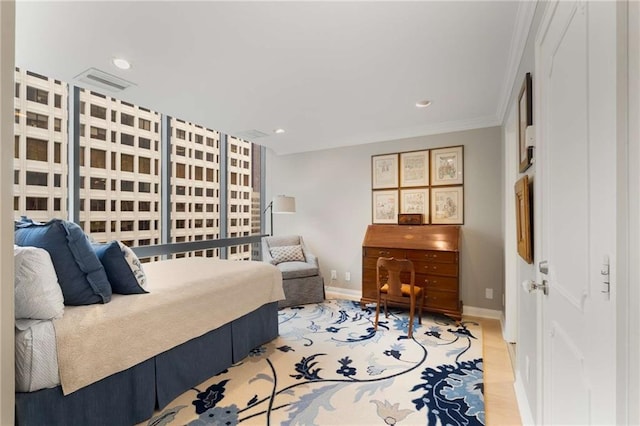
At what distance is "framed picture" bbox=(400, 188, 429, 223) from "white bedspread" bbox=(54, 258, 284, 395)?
2.10m

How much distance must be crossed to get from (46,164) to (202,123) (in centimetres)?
159

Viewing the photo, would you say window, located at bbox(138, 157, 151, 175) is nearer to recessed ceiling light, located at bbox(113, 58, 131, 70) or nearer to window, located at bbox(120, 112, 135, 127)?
window, located at bbox(120, 112, 135, 127)

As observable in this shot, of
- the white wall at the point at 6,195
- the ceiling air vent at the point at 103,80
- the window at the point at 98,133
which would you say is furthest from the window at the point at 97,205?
the white wall at the point at 6,195

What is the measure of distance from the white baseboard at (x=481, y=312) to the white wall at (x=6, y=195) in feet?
12.8

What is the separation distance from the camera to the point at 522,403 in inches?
73.1

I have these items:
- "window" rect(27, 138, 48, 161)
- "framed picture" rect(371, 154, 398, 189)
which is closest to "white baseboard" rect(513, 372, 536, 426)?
"framed picture" rect(371, 154, 398, 189)

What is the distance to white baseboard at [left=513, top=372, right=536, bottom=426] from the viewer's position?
1.67 m

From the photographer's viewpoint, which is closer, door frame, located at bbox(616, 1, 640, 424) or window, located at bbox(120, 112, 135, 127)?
door frame, located at bbox(616, 1, 640, 424)

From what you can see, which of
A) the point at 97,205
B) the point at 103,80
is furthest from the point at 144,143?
the point at 103,80

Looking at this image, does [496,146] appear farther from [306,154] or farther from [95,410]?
[95,410]

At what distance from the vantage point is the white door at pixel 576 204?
0.73 meters

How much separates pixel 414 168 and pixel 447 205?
0.64 metres

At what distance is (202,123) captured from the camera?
3.79 m

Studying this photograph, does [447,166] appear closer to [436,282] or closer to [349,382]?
[436,282]
